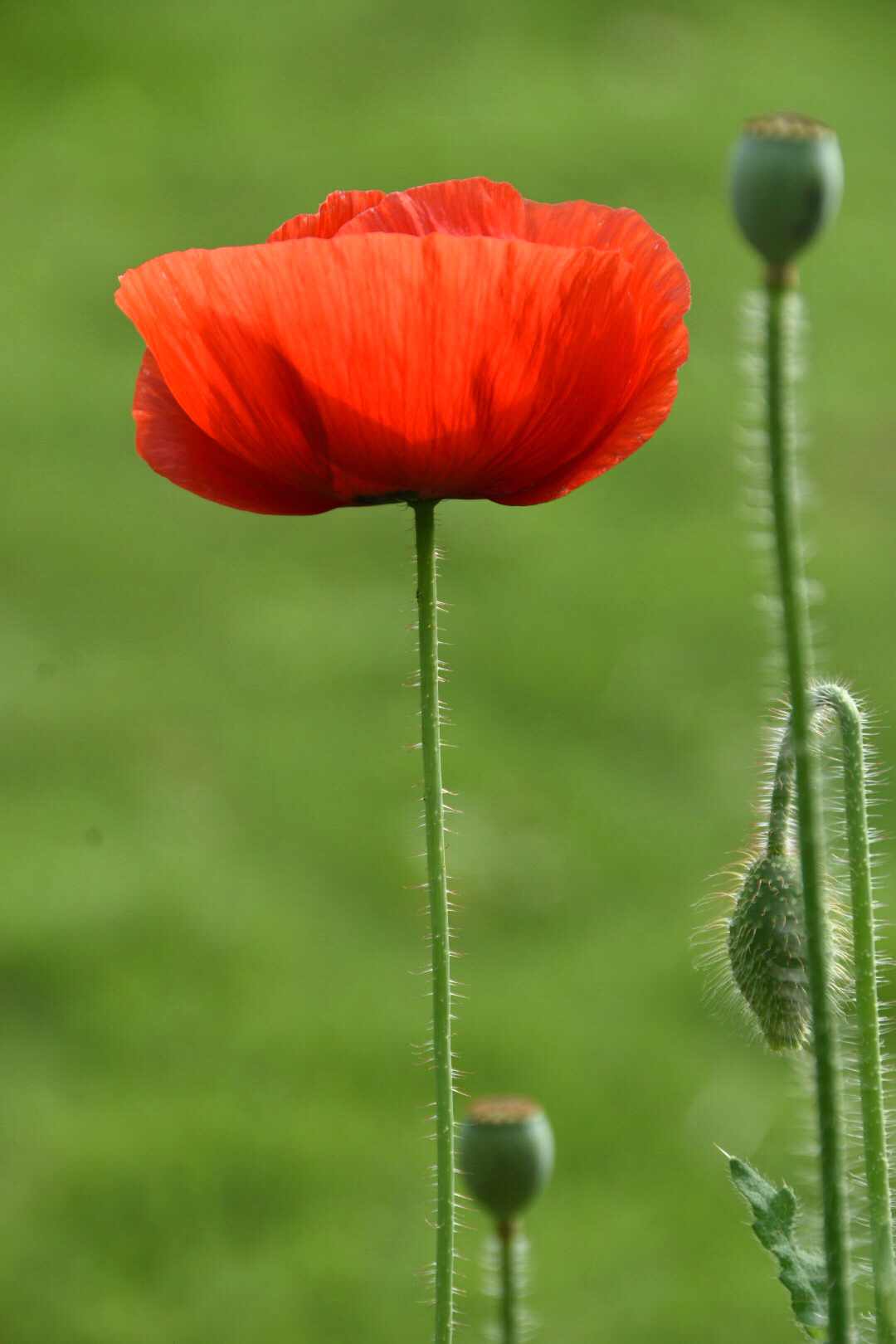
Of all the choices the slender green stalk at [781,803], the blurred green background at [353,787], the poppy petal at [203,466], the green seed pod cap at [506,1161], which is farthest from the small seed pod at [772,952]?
the blurred green background at [353,787]

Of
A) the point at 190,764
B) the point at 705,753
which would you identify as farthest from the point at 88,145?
the point at 705,753

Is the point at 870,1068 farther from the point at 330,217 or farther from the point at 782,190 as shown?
the point at 330,217

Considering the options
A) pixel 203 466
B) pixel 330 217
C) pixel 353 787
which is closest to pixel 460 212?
pixel 330 217

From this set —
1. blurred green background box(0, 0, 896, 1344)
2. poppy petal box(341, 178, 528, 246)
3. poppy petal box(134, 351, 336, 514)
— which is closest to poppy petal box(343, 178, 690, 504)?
poppy petal box(341, 178, 528, 246)

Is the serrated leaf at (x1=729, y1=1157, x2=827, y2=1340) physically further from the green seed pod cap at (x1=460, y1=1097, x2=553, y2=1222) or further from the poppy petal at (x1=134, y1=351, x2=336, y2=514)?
the poppy petal at (x1=134, y1=351, x2=336, y2=514)

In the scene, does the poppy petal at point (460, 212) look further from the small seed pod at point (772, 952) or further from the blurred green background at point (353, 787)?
the blurred green background at point (353, 787)

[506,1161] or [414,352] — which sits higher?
[414,352]
